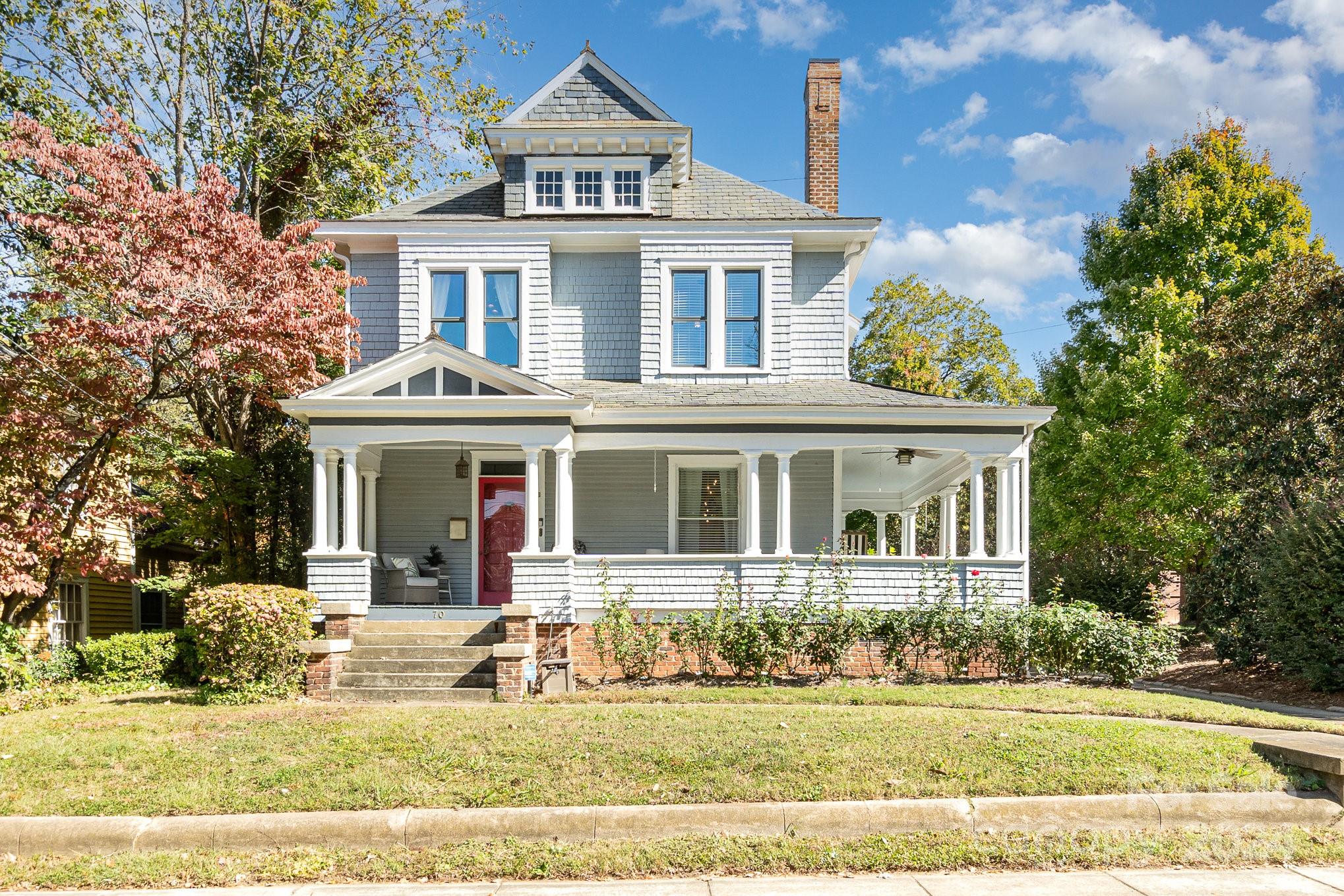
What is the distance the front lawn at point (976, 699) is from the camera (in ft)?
33.3

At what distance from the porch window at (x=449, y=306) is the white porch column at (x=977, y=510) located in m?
8.62

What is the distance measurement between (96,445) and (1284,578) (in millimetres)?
16495

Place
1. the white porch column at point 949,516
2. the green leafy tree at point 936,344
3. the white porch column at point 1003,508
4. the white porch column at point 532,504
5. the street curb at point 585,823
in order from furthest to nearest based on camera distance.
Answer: the green leafy tree at point 936,344, the white porch column at point 949,516, the white porch column at point 1003,508, the white porch column at point 532,504, the street curb at point 585,823

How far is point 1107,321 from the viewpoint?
26828mm

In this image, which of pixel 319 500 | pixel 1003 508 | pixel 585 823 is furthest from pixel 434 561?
pixel 585 823

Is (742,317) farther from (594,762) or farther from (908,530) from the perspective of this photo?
(594,762)

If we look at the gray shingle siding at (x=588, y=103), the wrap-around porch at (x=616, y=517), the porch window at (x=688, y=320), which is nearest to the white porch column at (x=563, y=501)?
the wrap-around porch at (x=616, y=517)

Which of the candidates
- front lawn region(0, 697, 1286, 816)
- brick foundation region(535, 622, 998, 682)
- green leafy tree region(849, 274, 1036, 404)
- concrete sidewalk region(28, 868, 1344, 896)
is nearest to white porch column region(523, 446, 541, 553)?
brick foundation region(535, 622, 998, 682)

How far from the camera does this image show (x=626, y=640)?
1270 centimetres

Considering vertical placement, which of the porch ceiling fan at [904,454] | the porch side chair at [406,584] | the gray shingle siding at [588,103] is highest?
the gray shingle siding at [588,103]

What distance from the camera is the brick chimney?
18.6 m

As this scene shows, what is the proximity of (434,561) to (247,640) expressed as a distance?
531cm

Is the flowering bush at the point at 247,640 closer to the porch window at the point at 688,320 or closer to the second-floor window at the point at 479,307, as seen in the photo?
the second-floor window at the point at 479,307

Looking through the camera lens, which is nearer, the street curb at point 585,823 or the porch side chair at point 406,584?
the street curb at point 585,823
